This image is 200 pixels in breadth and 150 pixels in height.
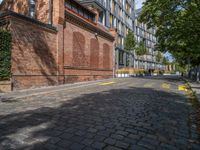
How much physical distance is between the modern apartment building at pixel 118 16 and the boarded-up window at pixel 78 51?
11604 millimetres

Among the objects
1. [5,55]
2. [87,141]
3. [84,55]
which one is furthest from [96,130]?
[84,55]

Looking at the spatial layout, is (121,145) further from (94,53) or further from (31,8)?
(94,53)

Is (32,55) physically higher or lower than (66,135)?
higher

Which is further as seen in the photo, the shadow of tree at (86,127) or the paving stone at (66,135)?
the paving stone at (66,135)

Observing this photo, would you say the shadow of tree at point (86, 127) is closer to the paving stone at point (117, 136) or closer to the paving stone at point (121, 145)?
the paving stone at point (117, 136)

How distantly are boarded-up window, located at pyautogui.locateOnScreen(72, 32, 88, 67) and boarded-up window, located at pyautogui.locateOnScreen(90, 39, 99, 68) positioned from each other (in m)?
1.82

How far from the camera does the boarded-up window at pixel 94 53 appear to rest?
22430 millimetres

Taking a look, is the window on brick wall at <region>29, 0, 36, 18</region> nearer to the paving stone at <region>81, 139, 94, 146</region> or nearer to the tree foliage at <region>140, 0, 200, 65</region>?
the tree foliage at <region>140, 0, 200, 65</region>

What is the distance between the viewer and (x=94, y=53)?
23234mm

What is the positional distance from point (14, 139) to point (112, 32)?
27772 mm

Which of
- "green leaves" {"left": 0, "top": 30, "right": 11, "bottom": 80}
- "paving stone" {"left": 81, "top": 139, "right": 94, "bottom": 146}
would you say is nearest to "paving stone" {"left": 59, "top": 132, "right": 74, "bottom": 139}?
"paving stone" {"left": 81, "top": 139, "right": 94, "bottom": 146}

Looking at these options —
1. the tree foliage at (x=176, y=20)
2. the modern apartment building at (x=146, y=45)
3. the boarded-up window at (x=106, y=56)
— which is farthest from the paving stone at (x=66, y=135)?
Answer: the modern apartment building at (x=146, y=45)

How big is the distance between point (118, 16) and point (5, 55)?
31.8 metres

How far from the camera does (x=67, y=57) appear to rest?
17.8 metres
